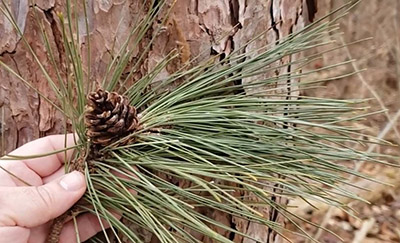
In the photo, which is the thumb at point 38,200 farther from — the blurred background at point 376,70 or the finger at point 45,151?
the blurred background at point 376,70

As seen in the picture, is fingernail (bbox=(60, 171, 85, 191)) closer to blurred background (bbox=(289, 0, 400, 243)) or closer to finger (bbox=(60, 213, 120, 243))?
finger (bbox=(60, 213, 120, 243))

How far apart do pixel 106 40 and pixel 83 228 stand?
0.97ft

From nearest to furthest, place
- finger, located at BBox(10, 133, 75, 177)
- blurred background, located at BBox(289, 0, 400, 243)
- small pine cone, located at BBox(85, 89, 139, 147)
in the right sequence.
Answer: small pine cone, located at BBox(85, 89, 139, 147) → finger, located at BBox(10, 133, 75, 177) → blurred background, located at BBox(289, 0, 400, 243)

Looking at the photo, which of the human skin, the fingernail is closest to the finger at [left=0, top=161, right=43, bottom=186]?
the human skin

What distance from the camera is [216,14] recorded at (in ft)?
2.90

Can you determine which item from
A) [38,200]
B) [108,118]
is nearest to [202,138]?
[108,118]

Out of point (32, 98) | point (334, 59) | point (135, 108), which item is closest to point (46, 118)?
point (32, 98)

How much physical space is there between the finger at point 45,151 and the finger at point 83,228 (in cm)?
9

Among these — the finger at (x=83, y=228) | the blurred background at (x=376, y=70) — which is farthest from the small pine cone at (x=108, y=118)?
the blurred background at (x=376, y=70)

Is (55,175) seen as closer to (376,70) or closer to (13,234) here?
(13,234)

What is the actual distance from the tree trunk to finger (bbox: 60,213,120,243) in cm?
16

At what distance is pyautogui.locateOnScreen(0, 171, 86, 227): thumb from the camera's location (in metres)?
0.73

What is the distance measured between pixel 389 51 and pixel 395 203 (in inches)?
38.9

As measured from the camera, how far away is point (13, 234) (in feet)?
2.43
